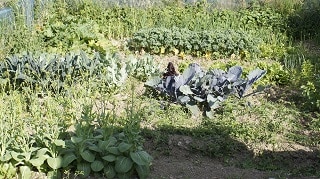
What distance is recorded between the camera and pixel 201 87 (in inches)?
236

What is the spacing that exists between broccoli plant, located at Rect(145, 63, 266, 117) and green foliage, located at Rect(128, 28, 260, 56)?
2.09 meters

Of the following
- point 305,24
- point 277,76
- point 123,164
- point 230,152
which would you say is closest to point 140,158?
point 123,164

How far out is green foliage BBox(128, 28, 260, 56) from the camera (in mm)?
8258

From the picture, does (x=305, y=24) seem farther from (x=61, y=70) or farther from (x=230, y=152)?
(x=61, y=70)

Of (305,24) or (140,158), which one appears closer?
(140,158)

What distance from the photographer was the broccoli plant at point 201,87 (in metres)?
5.93

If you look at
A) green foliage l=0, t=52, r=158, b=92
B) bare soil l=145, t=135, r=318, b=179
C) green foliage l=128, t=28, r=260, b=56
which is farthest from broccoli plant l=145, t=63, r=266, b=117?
green foliage l=128, t=28, r=260, b=56

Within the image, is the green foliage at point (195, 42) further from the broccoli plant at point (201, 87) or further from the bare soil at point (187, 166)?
the bare soil at point (187, 166)

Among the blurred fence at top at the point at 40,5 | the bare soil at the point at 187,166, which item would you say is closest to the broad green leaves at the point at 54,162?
the bare soil at the point at 187,166

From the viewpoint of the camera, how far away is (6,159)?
402cm

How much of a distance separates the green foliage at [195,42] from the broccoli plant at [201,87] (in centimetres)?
209

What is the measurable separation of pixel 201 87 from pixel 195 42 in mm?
2464

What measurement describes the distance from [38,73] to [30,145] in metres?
2.04

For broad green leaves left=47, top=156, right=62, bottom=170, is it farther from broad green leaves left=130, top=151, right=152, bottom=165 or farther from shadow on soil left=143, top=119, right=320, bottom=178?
shadow on soil left=143, top=119, right=320, bottom=178
